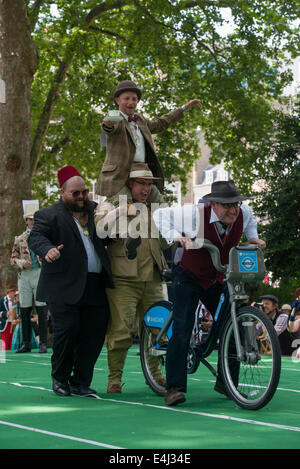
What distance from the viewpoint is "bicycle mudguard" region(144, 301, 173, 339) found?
25.2 ft

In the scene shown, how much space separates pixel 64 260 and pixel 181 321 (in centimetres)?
135

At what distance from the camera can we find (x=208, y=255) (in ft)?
22.6

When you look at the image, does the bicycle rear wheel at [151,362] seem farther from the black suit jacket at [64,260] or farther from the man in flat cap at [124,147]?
the man in flat cap at [124,147]

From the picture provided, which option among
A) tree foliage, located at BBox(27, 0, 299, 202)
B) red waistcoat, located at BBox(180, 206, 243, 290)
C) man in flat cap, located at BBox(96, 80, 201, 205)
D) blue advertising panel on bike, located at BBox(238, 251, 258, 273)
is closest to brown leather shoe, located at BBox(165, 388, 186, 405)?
red waistcoat, located at BBox(180, 206, 243, 290)

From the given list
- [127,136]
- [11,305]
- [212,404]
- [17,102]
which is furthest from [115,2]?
[212,404]

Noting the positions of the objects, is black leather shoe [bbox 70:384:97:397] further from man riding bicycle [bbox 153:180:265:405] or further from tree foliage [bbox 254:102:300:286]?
tree foliage [bbox 254:102:300:286]

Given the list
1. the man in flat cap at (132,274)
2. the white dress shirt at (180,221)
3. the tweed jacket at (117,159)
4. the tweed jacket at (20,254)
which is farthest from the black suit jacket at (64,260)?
the tweed jacket at (20,254)

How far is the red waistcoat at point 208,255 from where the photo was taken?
6832mm

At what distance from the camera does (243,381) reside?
680 centimetres

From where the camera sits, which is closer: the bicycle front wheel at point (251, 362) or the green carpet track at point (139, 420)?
the green carpet track at point (139, 420)

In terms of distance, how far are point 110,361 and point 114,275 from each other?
2.64ft

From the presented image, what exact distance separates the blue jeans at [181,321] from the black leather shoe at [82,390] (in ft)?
Result: 3.42

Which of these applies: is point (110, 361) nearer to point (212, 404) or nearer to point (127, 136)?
point (212, 404)

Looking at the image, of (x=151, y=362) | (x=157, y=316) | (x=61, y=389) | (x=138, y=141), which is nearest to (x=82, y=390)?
(x=61, y=389)
